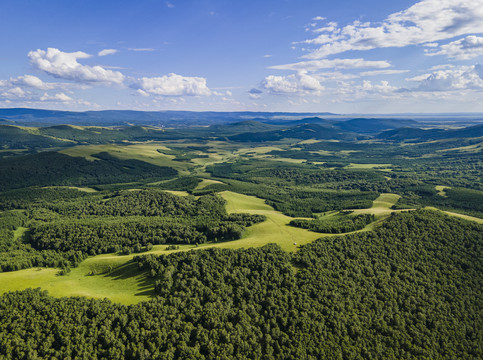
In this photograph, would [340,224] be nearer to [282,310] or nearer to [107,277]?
[282,310]

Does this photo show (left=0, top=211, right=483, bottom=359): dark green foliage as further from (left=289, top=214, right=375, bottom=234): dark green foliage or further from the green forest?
(left=289, top=214, right=375, bottom=234): dark green foliage

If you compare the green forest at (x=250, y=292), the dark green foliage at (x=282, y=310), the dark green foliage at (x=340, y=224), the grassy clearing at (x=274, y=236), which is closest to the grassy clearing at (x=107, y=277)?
the grassy clearing at (x=274, y=236)

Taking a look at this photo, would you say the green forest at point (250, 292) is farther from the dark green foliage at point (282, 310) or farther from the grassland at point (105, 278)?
the grassland at point (105, 278)

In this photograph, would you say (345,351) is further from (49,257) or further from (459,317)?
(49,257)

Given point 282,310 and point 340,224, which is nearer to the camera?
point 282,310

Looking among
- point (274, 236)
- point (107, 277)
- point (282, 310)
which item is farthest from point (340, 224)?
point (107, 277)

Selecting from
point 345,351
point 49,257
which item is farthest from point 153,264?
point 345,351

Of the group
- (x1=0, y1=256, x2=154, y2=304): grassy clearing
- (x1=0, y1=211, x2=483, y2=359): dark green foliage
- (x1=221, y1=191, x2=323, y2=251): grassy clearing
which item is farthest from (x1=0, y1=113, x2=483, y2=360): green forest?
(x1=221, y1=191, x2=323, y2=251): grassy clearing
